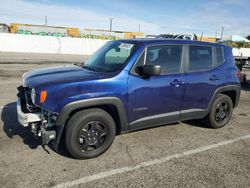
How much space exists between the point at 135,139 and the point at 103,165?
1.07m

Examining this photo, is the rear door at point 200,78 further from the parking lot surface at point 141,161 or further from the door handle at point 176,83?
the parking lot surface at point 141,161

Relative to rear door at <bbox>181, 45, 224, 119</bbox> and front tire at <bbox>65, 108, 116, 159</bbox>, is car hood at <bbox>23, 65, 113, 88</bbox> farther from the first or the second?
rear door at <bbox>181, 45, 224, 119</bbox>

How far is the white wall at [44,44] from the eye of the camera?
26094mm

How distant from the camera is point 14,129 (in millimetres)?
4633

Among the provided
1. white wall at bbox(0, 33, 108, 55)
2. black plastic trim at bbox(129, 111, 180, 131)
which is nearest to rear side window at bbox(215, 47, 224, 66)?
black plastic trim at bbox(129, 111, 180, 131)

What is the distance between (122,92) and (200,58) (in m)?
1.93

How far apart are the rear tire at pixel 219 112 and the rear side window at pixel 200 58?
77cm

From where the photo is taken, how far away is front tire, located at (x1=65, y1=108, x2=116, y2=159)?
11.5 ft

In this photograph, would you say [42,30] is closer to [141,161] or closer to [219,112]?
[219,112]

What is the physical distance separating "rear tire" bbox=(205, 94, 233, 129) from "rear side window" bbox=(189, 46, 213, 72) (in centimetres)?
77

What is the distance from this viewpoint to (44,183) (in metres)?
3.07

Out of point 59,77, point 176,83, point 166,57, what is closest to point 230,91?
point 176,83

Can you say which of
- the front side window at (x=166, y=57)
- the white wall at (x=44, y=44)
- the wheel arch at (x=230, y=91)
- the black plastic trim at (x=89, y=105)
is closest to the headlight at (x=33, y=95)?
the black plastic trim at (x=89, y=105)

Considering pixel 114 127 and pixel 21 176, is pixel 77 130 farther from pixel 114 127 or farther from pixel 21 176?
pixel 21 176
